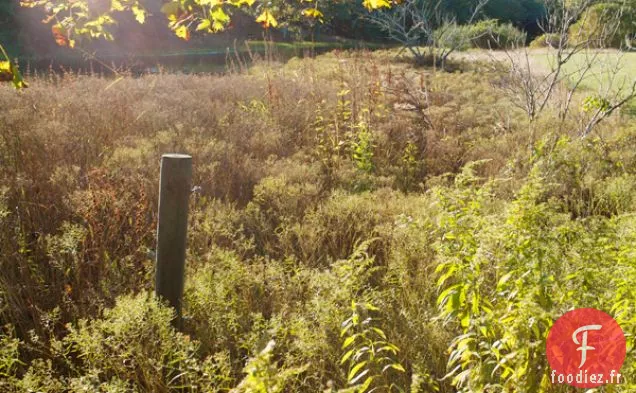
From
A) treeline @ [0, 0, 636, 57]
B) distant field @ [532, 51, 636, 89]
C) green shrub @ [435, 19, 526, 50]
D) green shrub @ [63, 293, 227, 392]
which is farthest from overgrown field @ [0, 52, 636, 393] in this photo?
treeline @ [0, 0, 636, 57]

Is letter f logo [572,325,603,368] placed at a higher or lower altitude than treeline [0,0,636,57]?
lower

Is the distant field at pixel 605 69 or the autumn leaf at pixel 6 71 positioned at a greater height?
the distant field at pixel 605 69

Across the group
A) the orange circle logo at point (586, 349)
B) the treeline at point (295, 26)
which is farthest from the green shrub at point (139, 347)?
the treeline at point (295, 26)

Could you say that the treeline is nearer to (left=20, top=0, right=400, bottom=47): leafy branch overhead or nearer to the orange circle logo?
(left=20, top=0, right=400, bottom=47): leafy branch overhead

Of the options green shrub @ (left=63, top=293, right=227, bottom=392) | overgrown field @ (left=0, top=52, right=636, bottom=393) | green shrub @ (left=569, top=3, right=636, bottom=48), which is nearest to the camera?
overgrown field @ (left=0, top=52, right=636, bottom=393)

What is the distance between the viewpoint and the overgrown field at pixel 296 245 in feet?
8.09

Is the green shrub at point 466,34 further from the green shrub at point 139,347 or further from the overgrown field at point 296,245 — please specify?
the green shrub at point 139,347

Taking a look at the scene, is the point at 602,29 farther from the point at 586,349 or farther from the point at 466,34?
the point at 466,34

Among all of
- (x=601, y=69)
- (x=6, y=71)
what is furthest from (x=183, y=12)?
(x=601, y=69)

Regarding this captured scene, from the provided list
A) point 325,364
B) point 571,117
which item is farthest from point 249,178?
point 571,117

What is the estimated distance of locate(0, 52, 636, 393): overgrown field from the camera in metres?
2.47

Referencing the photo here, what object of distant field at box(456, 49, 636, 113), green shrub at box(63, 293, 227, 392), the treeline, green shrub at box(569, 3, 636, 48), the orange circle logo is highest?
the treeline

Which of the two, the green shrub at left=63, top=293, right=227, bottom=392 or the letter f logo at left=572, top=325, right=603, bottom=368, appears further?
the green shrub at left=63, top=293, right=227, bottom=392

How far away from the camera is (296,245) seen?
4336mm
